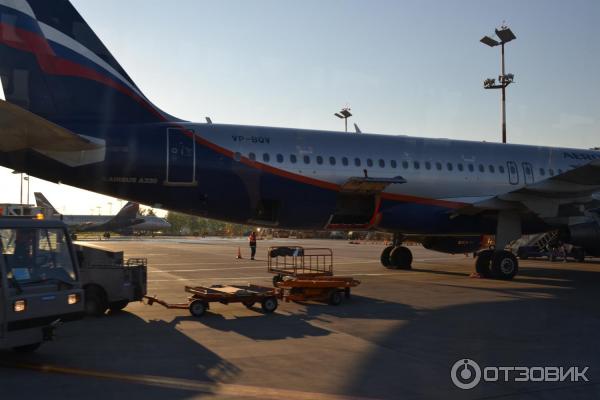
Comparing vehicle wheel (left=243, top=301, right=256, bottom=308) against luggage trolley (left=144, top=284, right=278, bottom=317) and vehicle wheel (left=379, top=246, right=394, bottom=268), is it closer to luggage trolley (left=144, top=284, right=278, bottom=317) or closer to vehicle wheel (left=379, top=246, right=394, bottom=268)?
luggage trolley (left=144, top=284, right=278, bottom=317)

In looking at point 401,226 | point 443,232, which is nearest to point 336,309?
point 401,226

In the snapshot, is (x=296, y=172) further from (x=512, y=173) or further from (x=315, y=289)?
(x=512, y=173)

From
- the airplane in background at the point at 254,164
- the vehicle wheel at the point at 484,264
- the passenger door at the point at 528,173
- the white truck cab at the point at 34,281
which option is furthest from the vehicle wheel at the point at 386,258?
the white truck cab at the point at 34,281

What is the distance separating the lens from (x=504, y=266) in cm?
1770

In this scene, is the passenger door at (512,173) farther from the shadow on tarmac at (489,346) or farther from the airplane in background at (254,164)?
the shadow on tarmac at (489,346)

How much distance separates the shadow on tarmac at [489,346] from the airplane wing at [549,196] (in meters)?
3.66

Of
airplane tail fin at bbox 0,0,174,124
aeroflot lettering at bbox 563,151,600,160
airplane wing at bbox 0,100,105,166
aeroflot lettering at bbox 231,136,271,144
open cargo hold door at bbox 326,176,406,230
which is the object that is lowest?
open cargo hold door at bbox 326,176,406,230

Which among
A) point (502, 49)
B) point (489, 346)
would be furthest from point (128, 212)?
point (489, 346)

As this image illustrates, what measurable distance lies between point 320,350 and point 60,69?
33.7 feet

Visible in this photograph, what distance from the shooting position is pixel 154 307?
12.2m

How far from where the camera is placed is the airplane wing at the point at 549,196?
16127 millimetres

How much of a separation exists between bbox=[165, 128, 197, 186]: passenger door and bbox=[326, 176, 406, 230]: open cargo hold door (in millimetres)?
4686

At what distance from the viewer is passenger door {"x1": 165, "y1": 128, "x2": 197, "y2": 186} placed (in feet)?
48.2

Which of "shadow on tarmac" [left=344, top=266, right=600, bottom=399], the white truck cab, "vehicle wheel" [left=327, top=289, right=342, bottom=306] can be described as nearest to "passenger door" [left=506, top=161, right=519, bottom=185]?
"shadow on tarmac" [left=344, top=266, right=600, bottom=399]
